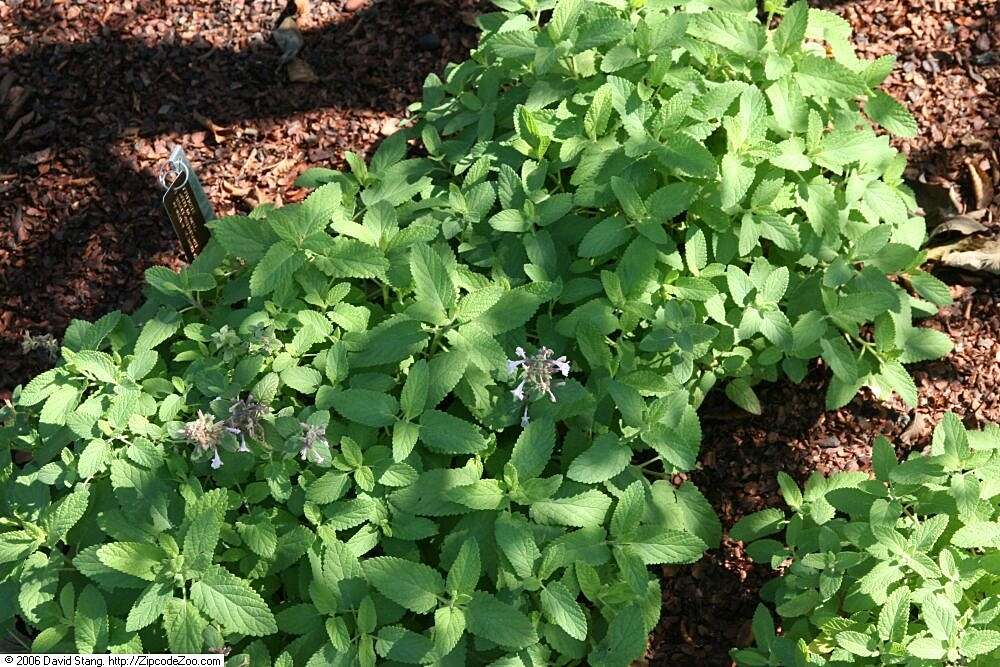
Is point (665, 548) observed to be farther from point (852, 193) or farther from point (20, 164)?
point (20, 164)

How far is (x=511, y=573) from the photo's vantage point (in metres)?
2.67

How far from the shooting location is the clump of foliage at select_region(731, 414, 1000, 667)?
260cm

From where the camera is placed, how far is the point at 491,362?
280 cm

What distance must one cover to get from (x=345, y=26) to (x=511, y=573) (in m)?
3.02

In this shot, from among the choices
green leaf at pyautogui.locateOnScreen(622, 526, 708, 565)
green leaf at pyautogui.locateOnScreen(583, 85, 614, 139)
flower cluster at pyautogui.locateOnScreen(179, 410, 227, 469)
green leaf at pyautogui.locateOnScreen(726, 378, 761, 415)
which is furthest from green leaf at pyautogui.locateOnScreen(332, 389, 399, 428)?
green leaf at pyautogui.locateOnScreen(726, 378, 761, 415)

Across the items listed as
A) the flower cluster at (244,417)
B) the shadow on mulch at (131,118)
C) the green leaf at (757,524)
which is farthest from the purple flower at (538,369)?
the shadow on mulch at (131,118)

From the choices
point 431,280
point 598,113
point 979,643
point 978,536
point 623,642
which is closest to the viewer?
point 979,643

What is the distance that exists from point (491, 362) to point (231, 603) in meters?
0.99

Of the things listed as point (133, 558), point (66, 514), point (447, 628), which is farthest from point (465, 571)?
point (66, 514)

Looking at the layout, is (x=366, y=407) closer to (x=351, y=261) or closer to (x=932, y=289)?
(x=351, y=261)

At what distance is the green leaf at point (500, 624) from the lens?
2.54 m

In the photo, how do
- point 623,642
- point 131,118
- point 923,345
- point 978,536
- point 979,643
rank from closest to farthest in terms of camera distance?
point 979,643 → point 623,642 → point 978,536 → point 923,345 → point 131,118

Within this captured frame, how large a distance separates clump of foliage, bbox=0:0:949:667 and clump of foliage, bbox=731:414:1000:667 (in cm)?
33

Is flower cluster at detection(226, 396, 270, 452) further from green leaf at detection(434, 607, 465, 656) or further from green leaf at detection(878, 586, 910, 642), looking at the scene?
green leaf at detection(878, 586, 910, 642)
